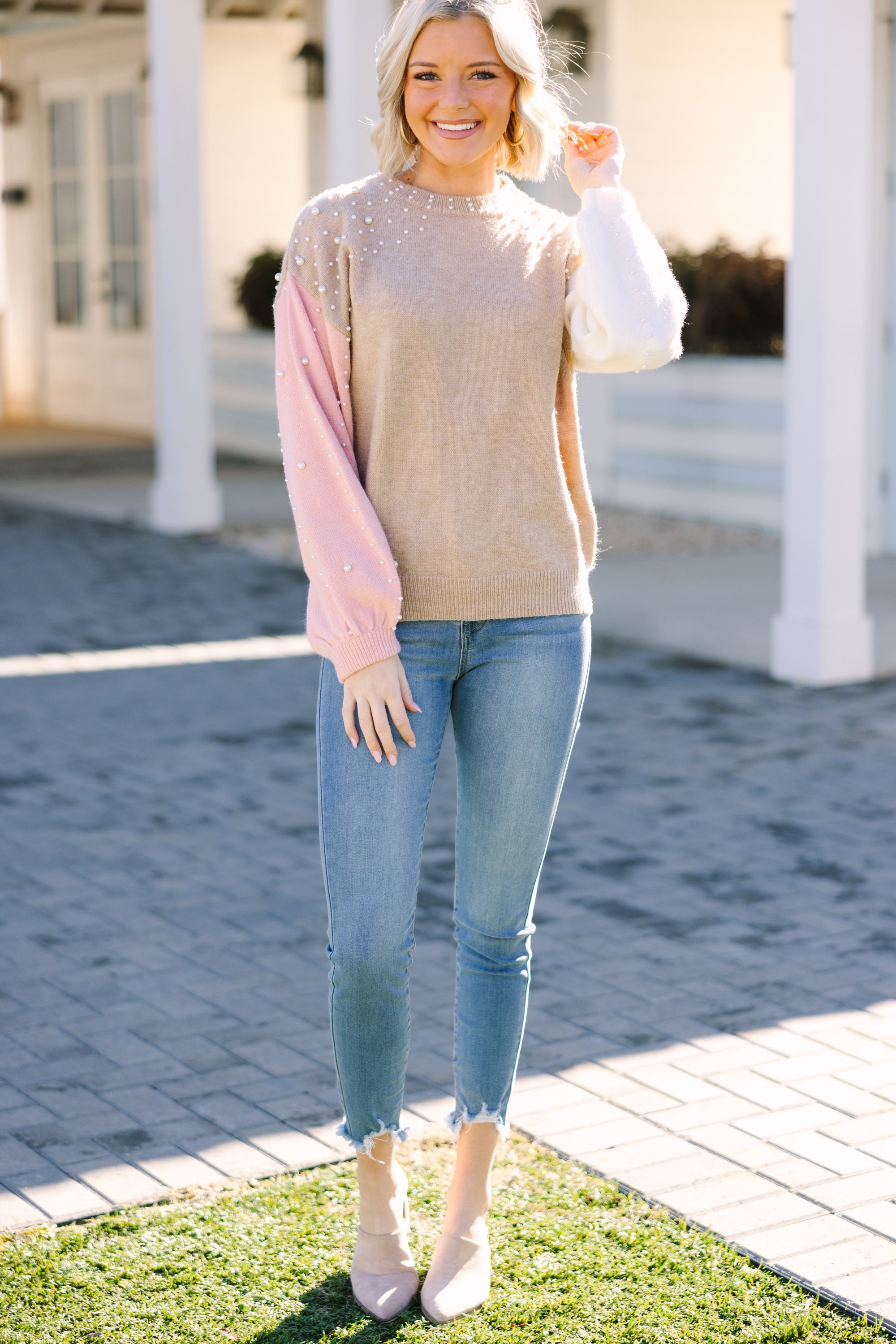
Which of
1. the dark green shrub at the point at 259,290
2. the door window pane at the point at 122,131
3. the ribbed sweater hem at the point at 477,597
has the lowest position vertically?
the ribbed sweater hem at the point at 477,597

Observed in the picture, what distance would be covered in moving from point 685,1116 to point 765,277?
26.0 feet

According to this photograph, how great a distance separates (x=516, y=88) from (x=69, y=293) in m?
14.5

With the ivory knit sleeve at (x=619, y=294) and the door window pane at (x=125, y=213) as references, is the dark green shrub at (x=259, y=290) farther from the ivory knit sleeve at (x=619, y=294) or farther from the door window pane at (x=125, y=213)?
the ivory knit sleeve at (x=619, y=294)

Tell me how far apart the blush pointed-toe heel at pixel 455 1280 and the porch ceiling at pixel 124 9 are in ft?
41.0

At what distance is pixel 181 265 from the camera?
31.6 feet

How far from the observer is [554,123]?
2.47 meters

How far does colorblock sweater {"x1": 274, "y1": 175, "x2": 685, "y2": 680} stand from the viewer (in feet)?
7.71

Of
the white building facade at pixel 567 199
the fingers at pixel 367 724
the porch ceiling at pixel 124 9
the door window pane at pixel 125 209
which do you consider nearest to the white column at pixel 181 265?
the white building facade at pixel 567 199

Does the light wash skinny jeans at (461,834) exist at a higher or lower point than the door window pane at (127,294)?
lower

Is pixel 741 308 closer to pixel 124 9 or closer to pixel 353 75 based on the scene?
pixel 353 75

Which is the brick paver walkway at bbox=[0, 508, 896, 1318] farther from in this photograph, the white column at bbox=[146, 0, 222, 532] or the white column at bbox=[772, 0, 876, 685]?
the white column at bbox=[146, 0, 222, 532]

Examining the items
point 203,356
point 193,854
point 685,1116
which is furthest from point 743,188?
point 685,1116

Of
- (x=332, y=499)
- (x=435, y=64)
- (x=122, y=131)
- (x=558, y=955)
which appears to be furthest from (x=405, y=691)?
(x=122, y=131)

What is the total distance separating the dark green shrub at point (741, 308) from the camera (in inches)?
405
